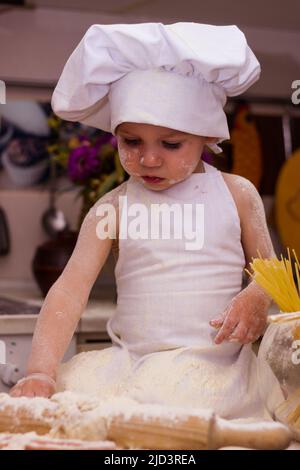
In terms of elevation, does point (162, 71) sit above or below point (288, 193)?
above

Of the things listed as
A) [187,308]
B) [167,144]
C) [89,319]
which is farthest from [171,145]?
[89,319]

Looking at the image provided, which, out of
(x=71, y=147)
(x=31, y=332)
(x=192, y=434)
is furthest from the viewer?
(x=71, y=147)

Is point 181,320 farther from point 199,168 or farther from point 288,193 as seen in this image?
point 288,193

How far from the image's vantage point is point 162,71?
528mm

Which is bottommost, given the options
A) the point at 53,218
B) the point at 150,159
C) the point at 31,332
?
the point at 53,218

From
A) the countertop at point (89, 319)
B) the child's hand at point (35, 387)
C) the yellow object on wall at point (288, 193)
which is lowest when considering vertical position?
the yellow object on wall at point (288, 193)

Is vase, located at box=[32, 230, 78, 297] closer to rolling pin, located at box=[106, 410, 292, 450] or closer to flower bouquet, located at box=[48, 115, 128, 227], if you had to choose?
flower bouquet, located at box=[48, 115, 128, 227]

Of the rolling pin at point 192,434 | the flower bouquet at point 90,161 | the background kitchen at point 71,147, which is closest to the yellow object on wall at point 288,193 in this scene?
the background kitchen at point 71,147

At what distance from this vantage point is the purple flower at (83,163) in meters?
1.05

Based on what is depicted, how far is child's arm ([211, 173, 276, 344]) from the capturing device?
0.54 m

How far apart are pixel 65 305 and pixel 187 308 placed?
8 cm

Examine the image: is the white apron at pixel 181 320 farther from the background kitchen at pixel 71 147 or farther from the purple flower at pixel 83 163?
the purple flower at pixel 83 163

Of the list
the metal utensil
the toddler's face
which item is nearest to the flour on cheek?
the toddler's face
